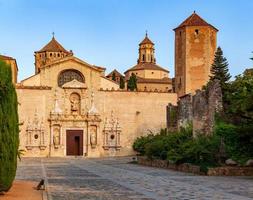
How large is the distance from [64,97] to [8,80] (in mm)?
42033

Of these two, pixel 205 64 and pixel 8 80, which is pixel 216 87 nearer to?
pixel 8 80

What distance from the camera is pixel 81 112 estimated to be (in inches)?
2235

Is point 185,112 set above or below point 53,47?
below

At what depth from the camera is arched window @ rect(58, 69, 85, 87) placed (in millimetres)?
57634


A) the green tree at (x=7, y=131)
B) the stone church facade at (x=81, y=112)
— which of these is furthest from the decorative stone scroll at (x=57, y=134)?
the green tree at (x=7, y=131)

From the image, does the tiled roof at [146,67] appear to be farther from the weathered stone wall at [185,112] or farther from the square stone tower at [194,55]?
the weathered stone wall at [185,112]

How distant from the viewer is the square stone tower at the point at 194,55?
208 feet

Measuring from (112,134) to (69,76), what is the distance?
24.7ft

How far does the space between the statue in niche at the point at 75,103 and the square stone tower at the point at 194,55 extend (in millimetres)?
12425

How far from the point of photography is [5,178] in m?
14.4

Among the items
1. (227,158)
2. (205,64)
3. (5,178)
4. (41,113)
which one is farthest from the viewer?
(205,64)

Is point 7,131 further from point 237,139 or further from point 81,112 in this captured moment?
point 81,112

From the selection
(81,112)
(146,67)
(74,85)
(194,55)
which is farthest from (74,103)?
(146,67)

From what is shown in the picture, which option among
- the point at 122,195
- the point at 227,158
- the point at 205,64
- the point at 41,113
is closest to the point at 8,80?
the point at 122,195
